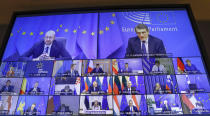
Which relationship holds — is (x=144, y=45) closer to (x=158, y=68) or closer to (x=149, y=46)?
(x=149, y=46)

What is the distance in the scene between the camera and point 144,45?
1354mm

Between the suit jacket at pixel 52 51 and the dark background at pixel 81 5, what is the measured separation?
15.6 inches

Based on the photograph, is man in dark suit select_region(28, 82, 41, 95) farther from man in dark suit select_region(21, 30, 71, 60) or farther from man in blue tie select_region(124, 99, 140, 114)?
man in blue tie select_region(124, 99, 140, 114)

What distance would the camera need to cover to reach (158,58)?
129 centimetres

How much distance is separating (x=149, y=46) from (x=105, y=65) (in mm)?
387

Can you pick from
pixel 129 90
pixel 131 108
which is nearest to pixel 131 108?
pixel 131 108

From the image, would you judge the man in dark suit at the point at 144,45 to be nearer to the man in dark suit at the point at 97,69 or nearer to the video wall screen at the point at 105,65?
the video wall screen at the point at 105,65

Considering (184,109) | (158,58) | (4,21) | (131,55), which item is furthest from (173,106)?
(4,21)

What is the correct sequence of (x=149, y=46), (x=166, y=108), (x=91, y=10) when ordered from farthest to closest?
(x=91, y=10) → (x=149, y=46) → (x=166, y=108)

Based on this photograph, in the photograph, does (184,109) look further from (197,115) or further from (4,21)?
(4,21)

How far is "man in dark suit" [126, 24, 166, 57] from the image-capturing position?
4.34ft

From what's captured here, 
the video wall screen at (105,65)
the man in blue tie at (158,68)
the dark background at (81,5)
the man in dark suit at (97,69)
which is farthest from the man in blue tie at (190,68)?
the man in dark suit at (97,69)

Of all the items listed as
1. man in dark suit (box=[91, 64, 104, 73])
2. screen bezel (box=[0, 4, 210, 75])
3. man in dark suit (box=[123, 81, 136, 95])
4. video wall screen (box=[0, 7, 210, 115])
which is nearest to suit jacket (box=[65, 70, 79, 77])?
video wall screen (box=[0, 7, 210, 115])

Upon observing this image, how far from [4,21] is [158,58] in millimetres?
1464
